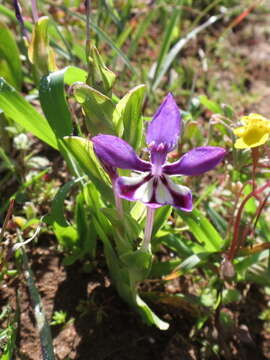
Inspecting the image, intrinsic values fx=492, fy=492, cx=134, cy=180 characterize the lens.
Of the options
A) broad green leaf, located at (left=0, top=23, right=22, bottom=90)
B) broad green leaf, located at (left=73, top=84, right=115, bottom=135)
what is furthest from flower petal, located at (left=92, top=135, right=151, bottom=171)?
broad green leaf, located at (left=0, top=23, right=22, bottom=90)

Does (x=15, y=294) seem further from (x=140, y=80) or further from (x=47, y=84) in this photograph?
(x=140, y=80)

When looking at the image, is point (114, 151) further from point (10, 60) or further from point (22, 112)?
point (10, 60)

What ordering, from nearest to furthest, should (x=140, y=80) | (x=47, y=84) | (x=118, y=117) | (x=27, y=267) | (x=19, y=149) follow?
(x=118, y=117), (x=47, y=84), (x=27, y=267), (x=19, y=149), (x=140, y=80)

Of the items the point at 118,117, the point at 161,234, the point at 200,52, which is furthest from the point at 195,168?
the point at 200,52

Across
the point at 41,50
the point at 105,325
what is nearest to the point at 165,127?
the point at 41,50

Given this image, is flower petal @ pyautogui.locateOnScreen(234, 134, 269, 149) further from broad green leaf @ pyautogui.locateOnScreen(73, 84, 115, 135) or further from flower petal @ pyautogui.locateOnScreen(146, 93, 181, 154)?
broad green leaf @ pyautogui.locateOnScreen(73, 84, 115, 135)

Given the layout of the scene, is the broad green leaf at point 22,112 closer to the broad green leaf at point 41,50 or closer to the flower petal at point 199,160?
the broad green leaf at point 41,50
